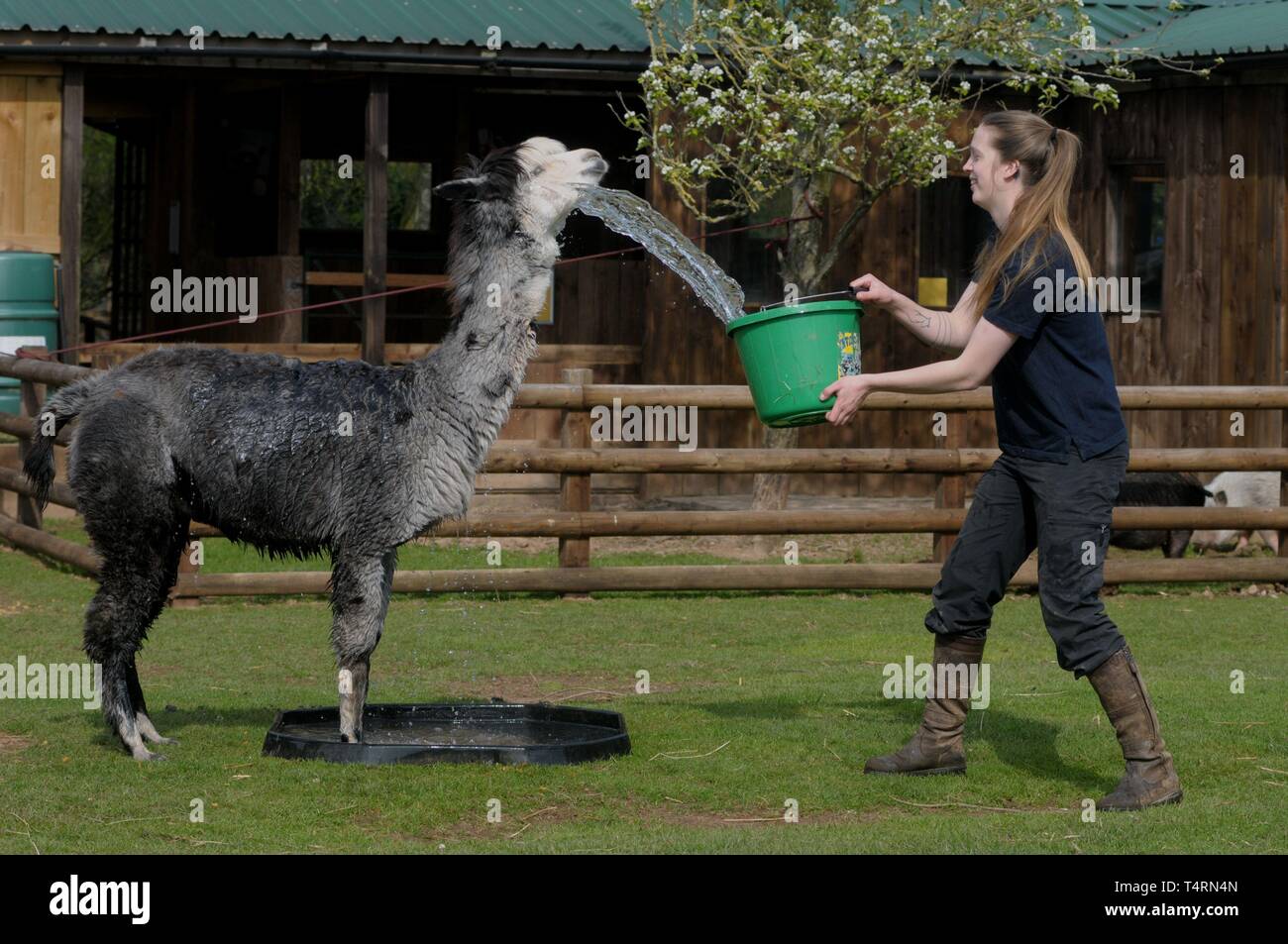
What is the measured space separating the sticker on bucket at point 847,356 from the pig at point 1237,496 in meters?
9.31

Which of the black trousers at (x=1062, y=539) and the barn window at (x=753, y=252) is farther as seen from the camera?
the barn window at (x=753, y=252)

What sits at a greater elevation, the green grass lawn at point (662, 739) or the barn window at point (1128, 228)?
the barn window at point (1128, 228)

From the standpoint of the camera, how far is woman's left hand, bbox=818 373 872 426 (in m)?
6.09

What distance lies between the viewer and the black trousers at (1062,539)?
20.1ft

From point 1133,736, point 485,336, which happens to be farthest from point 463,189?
point 1133,736

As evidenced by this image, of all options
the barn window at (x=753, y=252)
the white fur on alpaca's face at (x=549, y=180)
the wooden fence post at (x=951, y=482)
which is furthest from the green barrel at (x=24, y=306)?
the white fur on alpaca's face at (x=549, y=180)

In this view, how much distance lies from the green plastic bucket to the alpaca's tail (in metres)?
2.75

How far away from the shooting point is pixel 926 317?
6.62 m

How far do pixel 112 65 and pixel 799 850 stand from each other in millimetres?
12280

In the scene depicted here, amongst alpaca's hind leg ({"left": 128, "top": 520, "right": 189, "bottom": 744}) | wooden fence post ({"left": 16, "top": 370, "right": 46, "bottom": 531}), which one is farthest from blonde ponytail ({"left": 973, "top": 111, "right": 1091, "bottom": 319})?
wooden fence post ({"left": 16, "top": 370, "right": 46, "bottom": 531})

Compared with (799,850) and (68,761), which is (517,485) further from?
(799,850)

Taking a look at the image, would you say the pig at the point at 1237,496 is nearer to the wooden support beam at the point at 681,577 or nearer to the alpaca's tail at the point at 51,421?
the wooden support beam at the point at 681,577

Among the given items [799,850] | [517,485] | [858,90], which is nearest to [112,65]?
[517,485]

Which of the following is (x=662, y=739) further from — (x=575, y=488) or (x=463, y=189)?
(x=575, y=488)
